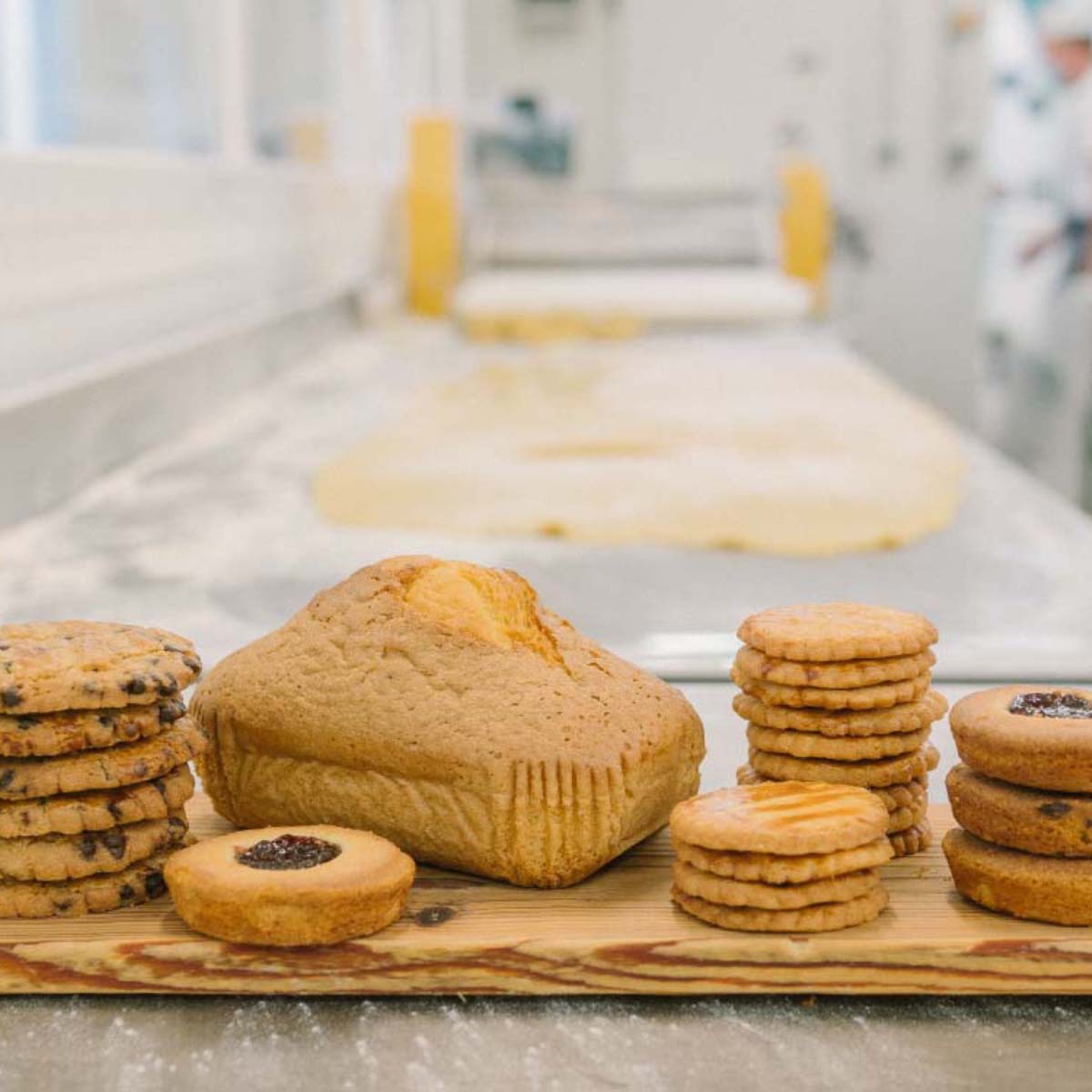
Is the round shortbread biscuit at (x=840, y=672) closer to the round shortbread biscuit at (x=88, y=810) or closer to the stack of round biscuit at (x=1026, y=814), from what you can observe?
the stack of round biscuit at (x=1026, y=814)

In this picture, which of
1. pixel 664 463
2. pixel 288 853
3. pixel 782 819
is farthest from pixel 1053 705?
pixel 664 463

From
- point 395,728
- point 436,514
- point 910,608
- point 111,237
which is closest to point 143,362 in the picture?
point 111,237

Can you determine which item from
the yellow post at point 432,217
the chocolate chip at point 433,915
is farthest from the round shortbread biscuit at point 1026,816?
the yellow post at point 432,217

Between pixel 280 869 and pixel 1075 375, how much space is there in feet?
14.2

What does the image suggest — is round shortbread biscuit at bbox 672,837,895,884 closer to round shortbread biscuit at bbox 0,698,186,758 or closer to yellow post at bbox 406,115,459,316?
round shortbread biscuit at bbox 0,698,186,758

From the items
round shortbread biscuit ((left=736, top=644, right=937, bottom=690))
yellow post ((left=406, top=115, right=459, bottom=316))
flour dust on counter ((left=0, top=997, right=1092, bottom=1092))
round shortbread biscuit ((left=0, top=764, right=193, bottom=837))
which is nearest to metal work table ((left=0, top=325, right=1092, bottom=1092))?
flour dust on counter ((left=0, top=997, right=1092, bottom=1092))

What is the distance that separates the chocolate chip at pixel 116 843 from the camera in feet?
3.12

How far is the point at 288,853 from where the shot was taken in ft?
3.10

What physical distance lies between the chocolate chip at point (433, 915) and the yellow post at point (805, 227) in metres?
4.70

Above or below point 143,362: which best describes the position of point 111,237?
above

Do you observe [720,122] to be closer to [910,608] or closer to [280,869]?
[910,608]

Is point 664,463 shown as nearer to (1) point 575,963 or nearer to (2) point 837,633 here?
(2) point 837,633

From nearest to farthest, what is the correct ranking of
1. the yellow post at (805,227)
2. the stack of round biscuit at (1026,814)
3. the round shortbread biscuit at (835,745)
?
the stack of round biscuit at (1026,814) → the round shortbread biscuit at (835,745) → the yellow post at (805,227)

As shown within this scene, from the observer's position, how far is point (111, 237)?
9.20 ft
